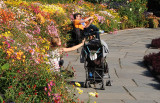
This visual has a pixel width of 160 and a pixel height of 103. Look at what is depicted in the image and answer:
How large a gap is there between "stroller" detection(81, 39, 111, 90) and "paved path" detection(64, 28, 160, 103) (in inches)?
9.4

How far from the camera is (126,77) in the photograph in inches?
288

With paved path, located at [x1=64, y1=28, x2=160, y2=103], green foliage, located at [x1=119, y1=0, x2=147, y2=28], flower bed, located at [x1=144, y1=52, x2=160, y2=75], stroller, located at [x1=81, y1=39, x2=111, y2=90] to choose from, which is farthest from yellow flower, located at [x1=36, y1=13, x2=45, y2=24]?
green foliage, located at [x1=119, y1=0, x2=147, y2=28]

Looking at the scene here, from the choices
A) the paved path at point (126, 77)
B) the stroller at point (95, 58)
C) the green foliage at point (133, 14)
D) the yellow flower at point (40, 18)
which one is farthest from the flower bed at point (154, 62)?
the green foliage at point (133, 14)

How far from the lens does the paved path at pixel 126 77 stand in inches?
227

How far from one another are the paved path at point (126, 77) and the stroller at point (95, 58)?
238 mm

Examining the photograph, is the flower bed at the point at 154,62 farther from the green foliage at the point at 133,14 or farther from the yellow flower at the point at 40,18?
the green foliage at the point at 133,14

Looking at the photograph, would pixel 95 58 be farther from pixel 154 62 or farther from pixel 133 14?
pixel 133 14

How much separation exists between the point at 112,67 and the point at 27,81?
445 centimetres

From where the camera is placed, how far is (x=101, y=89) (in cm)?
628

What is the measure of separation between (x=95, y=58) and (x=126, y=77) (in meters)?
1.37

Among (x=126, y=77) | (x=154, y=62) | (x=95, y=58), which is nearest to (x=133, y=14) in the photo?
(x=154, y=62)

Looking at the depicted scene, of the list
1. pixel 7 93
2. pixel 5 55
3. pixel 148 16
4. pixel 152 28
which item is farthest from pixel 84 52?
pixel 148 16

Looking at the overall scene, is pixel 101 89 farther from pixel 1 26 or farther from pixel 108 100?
pixel 1 26

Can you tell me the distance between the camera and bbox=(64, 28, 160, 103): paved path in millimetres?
5762
